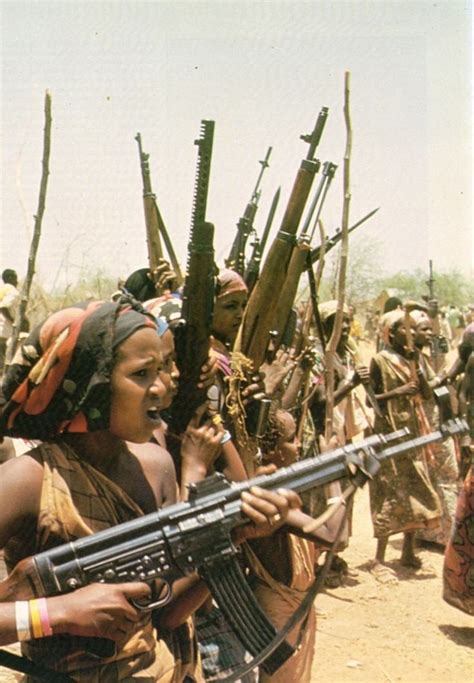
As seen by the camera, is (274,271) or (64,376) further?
(274,271)

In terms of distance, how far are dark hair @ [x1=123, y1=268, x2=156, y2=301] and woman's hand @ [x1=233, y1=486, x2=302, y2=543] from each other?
238 cm

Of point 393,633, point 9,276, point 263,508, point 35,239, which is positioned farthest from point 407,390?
point 9,276

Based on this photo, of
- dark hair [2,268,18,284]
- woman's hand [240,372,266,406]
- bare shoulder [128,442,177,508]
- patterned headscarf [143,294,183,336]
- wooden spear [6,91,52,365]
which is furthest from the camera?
dark hair [2,268,18,284]

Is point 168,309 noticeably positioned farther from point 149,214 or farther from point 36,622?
point 149,214

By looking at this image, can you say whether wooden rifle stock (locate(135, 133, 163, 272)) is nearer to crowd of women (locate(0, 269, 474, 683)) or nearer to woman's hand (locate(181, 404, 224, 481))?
crowd of women (locate(0, 269, 474, 683))

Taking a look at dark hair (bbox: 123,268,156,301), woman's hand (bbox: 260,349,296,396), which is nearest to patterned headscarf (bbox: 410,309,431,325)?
dark hair (bbox: 123,268,156,301)

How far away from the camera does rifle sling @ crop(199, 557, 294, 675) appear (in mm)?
2184

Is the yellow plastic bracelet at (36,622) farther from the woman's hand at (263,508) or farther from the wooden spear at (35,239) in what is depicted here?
the wooden spear at (35,239)

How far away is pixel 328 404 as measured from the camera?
14.8 ft

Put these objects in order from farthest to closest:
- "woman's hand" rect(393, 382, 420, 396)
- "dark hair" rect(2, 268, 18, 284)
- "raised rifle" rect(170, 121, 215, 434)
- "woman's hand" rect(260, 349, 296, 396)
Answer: "dark hair" rect(2, 268, 18, 284), "woman's hand" rect(393, 382, 420, 396), "woman's hand" rect(260, 349, 296, 396), "raised rifle" rect(170, 121, 215, 434)

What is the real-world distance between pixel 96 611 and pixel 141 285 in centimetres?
277

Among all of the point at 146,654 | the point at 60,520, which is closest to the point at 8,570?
the point at 60,520

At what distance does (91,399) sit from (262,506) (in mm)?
504

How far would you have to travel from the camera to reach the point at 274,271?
3789 mm
